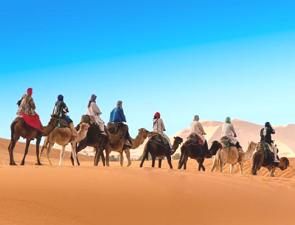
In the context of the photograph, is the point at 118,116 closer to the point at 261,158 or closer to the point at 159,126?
the point at 159,126

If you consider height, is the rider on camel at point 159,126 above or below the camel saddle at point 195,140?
above

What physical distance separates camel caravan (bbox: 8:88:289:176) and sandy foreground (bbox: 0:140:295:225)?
182 inches

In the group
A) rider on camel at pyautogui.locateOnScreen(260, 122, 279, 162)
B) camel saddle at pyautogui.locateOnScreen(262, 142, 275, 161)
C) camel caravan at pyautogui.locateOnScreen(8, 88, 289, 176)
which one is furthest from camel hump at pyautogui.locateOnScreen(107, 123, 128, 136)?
camel saddle at pyautogui.locateOnScreen(262, 142, 275, 161)

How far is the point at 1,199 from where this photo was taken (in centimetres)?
857

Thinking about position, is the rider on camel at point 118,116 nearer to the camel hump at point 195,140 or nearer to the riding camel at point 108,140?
the riding camel at point 108,140

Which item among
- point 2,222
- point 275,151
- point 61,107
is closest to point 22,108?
point 61,107

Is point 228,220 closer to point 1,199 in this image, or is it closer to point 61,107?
point 1,199

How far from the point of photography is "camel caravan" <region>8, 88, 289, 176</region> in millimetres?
16406

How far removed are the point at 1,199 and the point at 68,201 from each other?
119cm

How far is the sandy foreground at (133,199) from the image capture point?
854 cm

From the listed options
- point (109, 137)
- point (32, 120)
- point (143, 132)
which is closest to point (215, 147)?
point (143, 132)

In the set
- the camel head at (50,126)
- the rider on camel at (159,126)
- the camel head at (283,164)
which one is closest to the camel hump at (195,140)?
the rider on camel at (159,126)

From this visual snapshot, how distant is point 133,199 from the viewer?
398 inches

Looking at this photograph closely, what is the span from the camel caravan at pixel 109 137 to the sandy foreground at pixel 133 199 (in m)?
4.63
